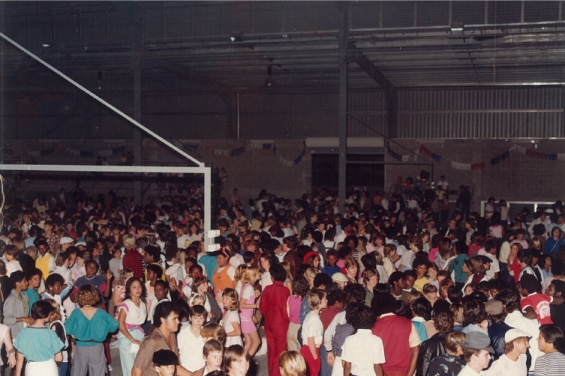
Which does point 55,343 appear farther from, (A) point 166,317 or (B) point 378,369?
(B) point 378,369

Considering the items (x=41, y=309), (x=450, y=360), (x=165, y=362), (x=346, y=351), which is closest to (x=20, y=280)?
(x=41, y=309)

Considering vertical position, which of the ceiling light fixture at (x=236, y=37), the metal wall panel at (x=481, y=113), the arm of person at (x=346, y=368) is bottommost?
the arm of person at (x=346, y=368)

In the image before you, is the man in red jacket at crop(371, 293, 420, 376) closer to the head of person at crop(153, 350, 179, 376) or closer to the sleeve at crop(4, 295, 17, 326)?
the head of person at crop(153, 350, 179, 376)

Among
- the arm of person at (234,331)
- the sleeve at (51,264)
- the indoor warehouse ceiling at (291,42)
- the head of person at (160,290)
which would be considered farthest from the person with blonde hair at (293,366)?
the indoor warehouse ceiling at (291,42)

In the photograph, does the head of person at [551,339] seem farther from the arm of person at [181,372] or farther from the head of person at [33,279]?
the head of person at [33,279]

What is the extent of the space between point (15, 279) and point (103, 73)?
17643 mm

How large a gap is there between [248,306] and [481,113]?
59.9ft

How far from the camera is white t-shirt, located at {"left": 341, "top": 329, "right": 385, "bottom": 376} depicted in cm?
586

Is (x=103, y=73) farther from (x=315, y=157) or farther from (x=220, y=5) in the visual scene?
(x=315, y=157)

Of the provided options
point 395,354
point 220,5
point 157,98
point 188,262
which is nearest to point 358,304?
Result: point 395,354

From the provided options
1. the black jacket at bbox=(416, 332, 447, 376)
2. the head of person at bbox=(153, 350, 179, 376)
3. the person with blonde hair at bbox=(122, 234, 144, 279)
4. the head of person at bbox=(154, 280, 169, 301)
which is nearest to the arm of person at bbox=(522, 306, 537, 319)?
the black jacket at bbox=(416, 332, 447, 376)

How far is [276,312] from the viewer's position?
766 cm

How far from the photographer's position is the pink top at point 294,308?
736 centimetres

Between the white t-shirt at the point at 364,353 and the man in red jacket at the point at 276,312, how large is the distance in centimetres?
178
